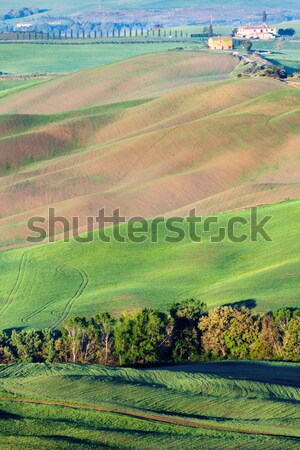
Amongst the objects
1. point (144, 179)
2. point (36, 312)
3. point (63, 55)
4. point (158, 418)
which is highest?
point (158, 418)

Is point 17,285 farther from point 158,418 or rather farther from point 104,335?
point 158,418

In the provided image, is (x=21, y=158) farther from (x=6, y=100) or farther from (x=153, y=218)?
(x=6, y=100)

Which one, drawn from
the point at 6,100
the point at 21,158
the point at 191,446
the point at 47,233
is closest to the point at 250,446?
the point at 191,446

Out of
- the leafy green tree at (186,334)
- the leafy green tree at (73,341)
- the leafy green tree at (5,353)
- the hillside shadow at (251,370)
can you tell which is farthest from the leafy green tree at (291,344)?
the leafy green tree at (5,353)

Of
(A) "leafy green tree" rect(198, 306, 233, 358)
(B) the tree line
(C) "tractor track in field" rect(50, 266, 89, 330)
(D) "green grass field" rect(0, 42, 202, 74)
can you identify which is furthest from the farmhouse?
(A) "leafy green tree" rect(198, 306, 233, 358)

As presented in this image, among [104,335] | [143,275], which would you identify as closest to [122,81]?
[143,275]

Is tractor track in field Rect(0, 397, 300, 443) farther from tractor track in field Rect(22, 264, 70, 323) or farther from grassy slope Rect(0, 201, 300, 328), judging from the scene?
tractor track in field Rect(22, 264, 70, 323)
